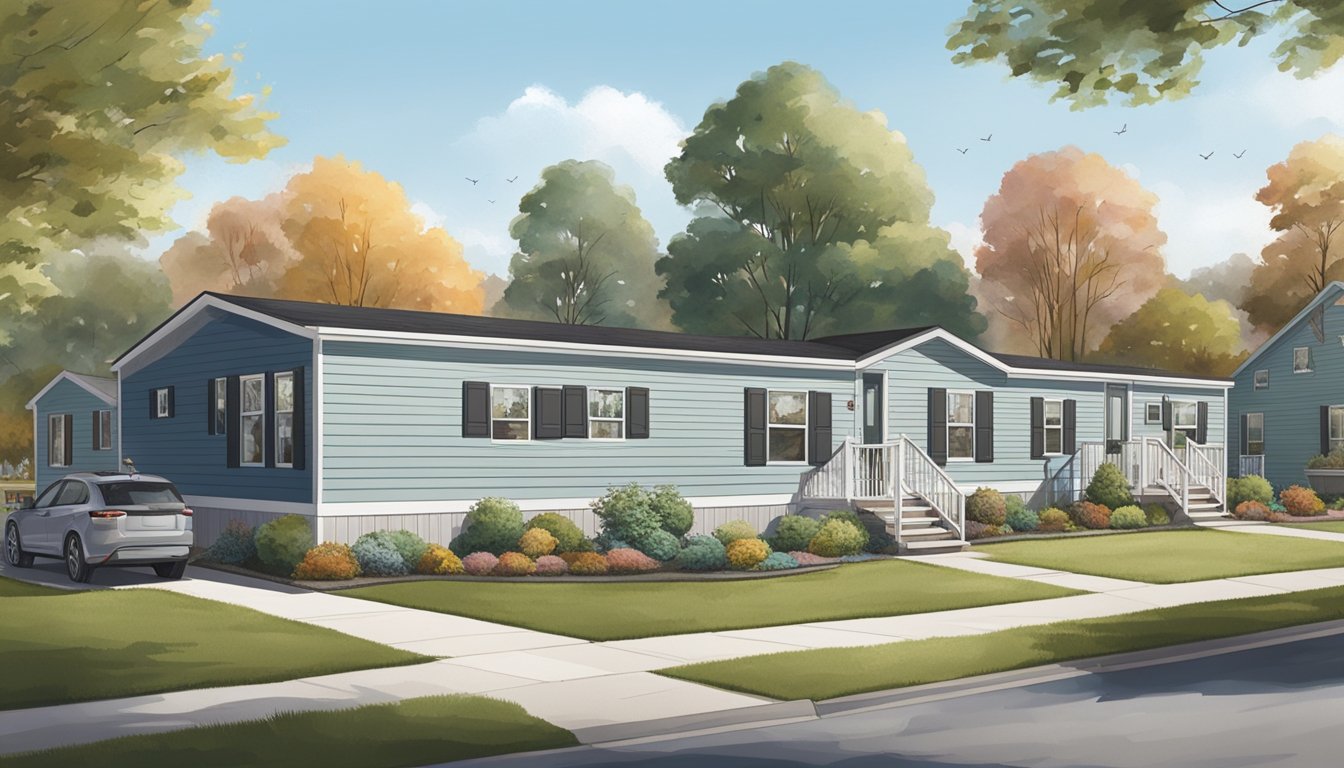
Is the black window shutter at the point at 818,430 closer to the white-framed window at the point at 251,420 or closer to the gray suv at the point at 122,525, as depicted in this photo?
the white-framed window at the point at 251,420

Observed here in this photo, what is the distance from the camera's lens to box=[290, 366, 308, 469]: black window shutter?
76.3ft

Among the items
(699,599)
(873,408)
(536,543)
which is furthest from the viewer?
(873,408)

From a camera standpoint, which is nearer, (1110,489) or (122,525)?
(122,525)

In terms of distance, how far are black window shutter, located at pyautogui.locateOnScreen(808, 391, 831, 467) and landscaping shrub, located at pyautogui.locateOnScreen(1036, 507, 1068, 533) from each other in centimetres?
606

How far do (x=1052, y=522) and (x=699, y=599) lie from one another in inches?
603

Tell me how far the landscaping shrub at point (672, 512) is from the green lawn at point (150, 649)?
9.09 m

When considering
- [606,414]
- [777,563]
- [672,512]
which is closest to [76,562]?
[606,414]

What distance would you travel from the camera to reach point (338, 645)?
1486cm

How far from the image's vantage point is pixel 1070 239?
71500 mm

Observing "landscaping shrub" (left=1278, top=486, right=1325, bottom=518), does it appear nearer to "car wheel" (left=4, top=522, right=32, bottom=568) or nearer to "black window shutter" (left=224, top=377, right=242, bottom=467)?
"black window shutter" (left=224, top=377, right=242, bottom=467)

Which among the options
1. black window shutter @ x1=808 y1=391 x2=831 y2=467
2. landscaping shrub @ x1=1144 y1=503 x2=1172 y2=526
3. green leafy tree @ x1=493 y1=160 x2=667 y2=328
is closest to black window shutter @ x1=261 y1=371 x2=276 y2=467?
black window shutter @ x1=808 y1=391 x2=831 y2=467

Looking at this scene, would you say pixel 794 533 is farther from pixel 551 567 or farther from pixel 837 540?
pixel 551 567

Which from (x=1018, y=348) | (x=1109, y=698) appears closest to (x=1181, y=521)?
(x=1109, y=698)

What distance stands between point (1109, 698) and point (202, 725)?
727 centimetres
